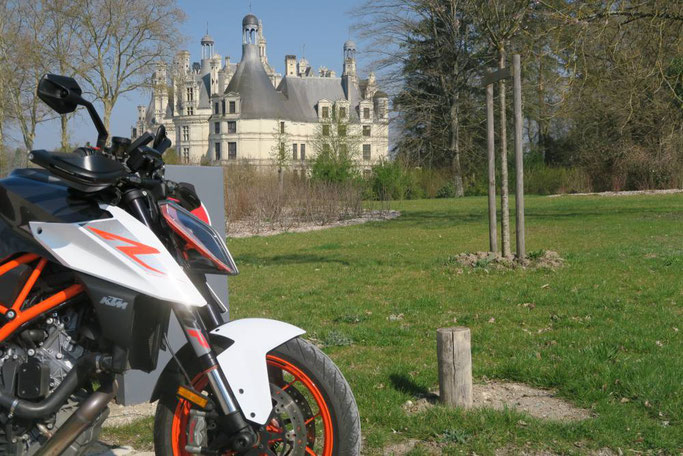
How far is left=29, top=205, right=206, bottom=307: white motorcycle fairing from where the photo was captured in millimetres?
2611

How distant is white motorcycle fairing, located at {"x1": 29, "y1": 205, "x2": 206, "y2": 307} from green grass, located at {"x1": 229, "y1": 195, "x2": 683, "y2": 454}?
1740 millimetres

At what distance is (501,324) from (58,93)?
4.94 m

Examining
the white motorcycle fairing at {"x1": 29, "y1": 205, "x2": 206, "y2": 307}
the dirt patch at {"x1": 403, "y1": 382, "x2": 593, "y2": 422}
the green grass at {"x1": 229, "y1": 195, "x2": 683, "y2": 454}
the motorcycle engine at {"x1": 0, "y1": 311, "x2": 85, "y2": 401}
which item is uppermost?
the white motorcycle fairing at {"x1": 29, "y1": 205, "x2": 206, "y2": 307}

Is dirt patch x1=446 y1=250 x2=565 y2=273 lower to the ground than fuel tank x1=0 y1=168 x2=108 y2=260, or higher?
lower

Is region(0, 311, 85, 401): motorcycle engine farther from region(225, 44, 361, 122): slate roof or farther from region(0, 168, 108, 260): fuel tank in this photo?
region(225, 44, 361, 122): slate roof

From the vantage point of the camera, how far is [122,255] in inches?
104

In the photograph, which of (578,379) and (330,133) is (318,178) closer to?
(330,133)

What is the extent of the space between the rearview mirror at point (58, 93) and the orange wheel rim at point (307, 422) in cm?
110

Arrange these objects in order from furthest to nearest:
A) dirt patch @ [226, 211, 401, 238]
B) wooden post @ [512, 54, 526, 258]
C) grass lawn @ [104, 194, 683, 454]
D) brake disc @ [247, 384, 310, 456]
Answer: dirt patch @ [226, 211, 401, 238], wooden post @ [512, 54, 526, 258], grass lawn @ [104, 194, 683, 454], brake disc @ [247, 384, 310, 456]

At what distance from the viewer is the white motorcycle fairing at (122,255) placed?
2611 mm

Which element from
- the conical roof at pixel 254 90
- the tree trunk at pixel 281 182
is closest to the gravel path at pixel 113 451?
the tree trunk at pixel 281 182

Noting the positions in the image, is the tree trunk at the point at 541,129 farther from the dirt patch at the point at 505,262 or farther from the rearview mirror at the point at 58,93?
the rearview mirror at the point at 58,93

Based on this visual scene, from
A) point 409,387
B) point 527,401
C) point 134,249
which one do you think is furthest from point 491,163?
point 134,249

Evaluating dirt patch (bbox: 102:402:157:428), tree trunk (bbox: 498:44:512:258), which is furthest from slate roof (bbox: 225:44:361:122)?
dirt patch (bbox: 102:402:157:428)
